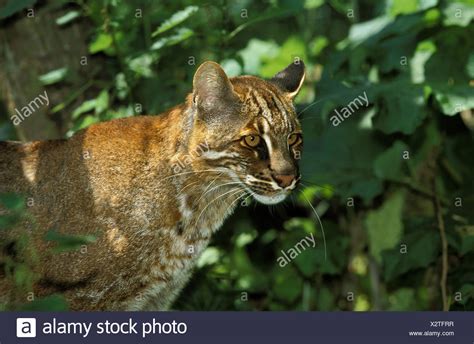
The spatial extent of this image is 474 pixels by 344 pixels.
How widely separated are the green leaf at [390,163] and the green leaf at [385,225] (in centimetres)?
77

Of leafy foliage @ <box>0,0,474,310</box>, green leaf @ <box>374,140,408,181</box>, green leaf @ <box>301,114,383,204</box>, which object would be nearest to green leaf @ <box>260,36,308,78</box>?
leafy foliage @ <box>0,0,474,310</box>

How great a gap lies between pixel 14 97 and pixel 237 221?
2541mm

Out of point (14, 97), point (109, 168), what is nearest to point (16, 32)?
point (14, 97)

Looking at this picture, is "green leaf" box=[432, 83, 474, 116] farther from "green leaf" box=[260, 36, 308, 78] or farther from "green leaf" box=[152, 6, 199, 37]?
"green leaf" box=[152, 6, 199, 37]

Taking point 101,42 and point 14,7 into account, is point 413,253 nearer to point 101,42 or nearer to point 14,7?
point 101,42

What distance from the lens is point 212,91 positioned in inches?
256

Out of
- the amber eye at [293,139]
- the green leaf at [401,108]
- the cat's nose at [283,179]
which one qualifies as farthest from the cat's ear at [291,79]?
the green leaf at [401,108]

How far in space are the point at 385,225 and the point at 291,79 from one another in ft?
9.03

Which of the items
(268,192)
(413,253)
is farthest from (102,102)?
(413,253)

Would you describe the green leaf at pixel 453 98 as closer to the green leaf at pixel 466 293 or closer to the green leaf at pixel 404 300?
the green leaf at pixel 466 293

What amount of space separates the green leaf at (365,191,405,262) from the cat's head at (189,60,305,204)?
2.96 m

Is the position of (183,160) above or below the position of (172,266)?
above

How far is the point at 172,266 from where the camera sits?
22.0ft

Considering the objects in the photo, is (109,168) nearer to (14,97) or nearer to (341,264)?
(14,97)
